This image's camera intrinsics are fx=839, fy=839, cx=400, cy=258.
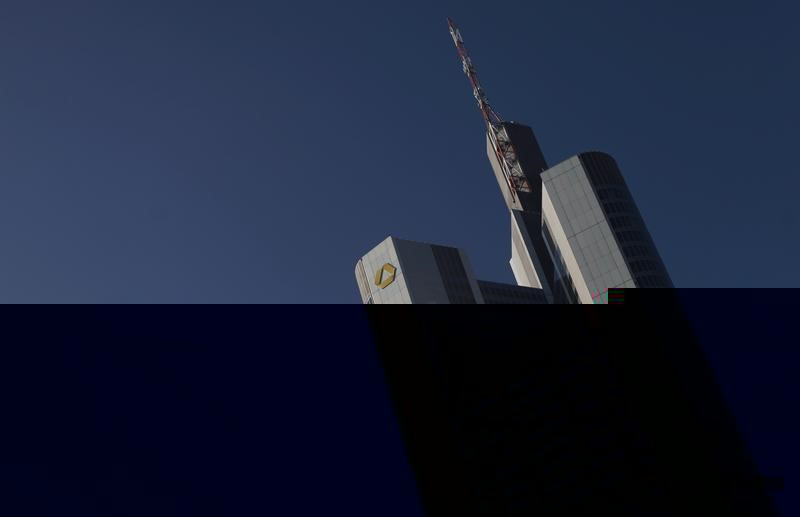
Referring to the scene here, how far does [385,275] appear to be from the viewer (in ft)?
494

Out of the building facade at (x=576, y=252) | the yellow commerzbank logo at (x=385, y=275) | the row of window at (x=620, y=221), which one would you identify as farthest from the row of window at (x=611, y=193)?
the yellow commerzbank logo at (x=385, y=275)

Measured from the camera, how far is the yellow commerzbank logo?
491ft

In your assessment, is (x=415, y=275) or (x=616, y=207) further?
(x=415, y=275)

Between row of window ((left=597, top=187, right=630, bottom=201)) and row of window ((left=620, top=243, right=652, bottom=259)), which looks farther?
row of window ((left=597, top=187, right=630, bottom=201))

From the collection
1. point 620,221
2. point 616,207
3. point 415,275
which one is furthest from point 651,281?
point 415,275

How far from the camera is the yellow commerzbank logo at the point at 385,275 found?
150 meters

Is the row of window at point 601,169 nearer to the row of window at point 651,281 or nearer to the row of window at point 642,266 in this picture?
the row of window at point 642,266

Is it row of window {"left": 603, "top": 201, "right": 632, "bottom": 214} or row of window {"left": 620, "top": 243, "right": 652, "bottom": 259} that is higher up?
row of window {"left": 603, "top": 201, "right": 632, "bottom": 214}

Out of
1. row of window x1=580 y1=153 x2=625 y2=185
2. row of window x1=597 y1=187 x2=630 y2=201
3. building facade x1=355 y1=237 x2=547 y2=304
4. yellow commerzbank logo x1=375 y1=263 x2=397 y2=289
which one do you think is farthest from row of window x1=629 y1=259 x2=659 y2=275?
yellow commerzbank logo x1=375 y1=263 x2=397 y2=289

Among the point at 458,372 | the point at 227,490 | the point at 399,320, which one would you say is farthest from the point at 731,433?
the point at 227,490

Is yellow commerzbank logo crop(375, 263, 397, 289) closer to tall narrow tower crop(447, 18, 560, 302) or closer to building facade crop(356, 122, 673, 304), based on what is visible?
building facade crop(356, 122, 673, 304)

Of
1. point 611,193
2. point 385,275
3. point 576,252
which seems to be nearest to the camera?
point 576,252

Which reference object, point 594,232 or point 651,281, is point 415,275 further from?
point 651,281

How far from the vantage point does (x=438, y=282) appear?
152 meters
